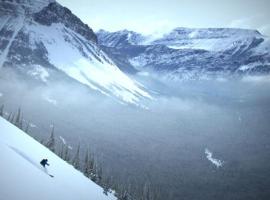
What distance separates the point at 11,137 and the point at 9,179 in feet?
55.6

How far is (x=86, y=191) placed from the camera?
2199 inches

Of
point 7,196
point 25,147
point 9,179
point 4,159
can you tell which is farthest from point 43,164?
point 7,196

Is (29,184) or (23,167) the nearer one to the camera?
(29,184)

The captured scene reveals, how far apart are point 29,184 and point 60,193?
6.26 meters

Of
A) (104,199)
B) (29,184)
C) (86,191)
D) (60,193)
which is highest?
(29,184)

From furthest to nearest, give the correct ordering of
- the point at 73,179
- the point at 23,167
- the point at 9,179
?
the point at 73,179 → the point at 23,167 → the point at 9,179

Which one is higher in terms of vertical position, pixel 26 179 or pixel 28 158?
pixel 26 179

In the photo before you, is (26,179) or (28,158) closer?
(26,179)

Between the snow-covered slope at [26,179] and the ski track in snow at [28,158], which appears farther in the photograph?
the ski track in snow at [28,158]

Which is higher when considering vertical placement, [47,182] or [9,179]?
[9,179]

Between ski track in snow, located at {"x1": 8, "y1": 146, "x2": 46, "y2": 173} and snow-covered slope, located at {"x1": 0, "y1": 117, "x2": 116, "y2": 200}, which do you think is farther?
ski track in snow, located at {"x1": 8, "y1": 146, "x2": 46, "y2": 173}

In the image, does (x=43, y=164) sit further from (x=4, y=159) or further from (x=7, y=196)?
(x=7, y=196)

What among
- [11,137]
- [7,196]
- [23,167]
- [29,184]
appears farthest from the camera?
[11,137]

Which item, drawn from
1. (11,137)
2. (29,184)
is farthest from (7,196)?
(11,137)
